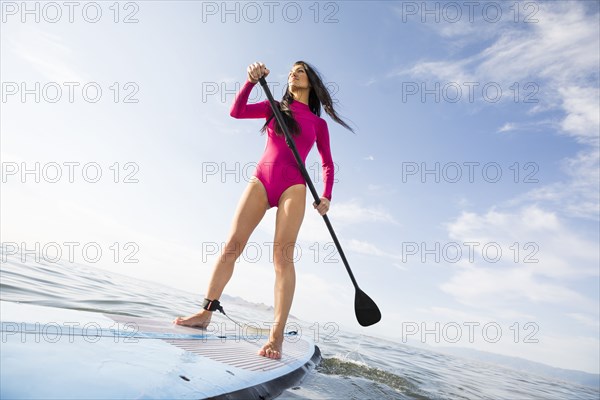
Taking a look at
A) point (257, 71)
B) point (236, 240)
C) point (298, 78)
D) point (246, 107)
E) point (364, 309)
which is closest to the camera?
point (257, 71)

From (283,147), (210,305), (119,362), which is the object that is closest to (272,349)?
(210,305)

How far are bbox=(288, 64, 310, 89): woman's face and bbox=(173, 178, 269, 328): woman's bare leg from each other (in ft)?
3.49

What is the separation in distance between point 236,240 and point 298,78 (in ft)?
5.44

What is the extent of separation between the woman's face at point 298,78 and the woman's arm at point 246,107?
0.36 meters

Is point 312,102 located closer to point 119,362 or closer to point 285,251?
point 285,251

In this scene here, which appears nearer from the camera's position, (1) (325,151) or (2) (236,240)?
(2) (236,240)

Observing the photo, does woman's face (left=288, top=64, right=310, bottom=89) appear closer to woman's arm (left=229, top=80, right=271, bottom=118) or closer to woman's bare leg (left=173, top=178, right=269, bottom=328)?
woman's arm (left=229, top=80, right=271, bottom=118)

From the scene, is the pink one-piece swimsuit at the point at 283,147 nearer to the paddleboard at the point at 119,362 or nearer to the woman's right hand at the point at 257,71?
the woman's right hand at the point at 257,71

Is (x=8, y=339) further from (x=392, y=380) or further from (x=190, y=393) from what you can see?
(x=392, y=380)

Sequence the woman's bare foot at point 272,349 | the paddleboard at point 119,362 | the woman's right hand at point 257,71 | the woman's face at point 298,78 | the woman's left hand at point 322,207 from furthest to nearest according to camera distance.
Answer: the woman's face at point 298,78 → the woman's left hand at point 322,207 → the woman's right hand at point 257,71 → the woman's bare foot at point 272,349 → the paddleboard at point 119,362

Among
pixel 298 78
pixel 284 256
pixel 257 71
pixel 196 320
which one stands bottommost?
pixel 196 320

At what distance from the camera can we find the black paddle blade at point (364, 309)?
381 centimetres

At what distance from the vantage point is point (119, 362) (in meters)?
1.70

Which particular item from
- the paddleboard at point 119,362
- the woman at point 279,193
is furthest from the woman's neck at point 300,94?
the paddleboard at point 119,362
